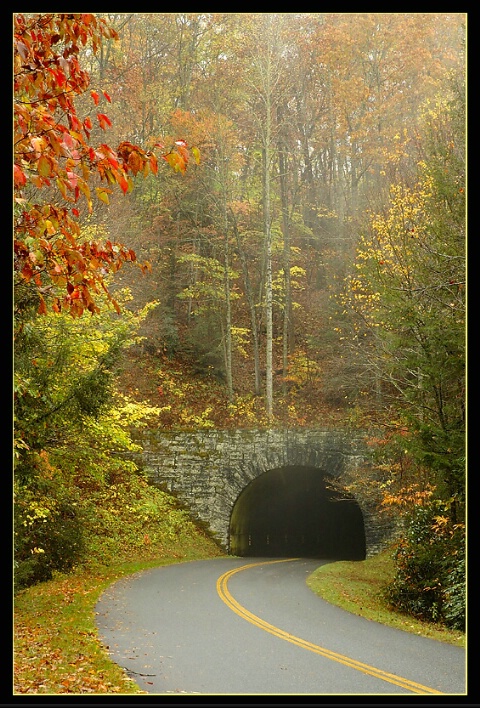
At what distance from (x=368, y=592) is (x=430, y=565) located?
2790mm

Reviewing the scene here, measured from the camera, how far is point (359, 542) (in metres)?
27.4

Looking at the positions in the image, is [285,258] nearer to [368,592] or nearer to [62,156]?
[368,592]

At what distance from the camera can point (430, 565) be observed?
12.2m

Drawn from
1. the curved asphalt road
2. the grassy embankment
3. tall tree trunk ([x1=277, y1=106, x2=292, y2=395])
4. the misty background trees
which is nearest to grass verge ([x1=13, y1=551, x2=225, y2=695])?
the grassy embankment

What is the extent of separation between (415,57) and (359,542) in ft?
63.1

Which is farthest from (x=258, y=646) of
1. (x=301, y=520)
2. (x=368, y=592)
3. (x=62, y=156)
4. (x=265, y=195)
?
(x=301, y=520)

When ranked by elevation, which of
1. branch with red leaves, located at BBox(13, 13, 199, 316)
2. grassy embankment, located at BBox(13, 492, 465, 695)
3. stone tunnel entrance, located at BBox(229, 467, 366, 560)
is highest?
branch with red leaves, located at BBox(13, 13, 199, 316)

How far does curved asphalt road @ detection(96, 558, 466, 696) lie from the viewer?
21.8ft

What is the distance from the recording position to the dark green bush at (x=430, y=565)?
11.4m

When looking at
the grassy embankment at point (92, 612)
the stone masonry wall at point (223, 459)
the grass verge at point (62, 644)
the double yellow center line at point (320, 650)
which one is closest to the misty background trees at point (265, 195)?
the stone masonry wall at point (223, 459)

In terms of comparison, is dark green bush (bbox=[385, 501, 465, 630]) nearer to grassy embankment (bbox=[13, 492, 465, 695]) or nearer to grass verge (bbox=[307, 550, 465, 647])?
grass verge (bbox=[307, 550, 465, 647])

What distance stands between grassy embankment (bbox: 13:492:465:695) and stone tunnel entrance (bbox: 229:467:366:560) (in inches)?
215
